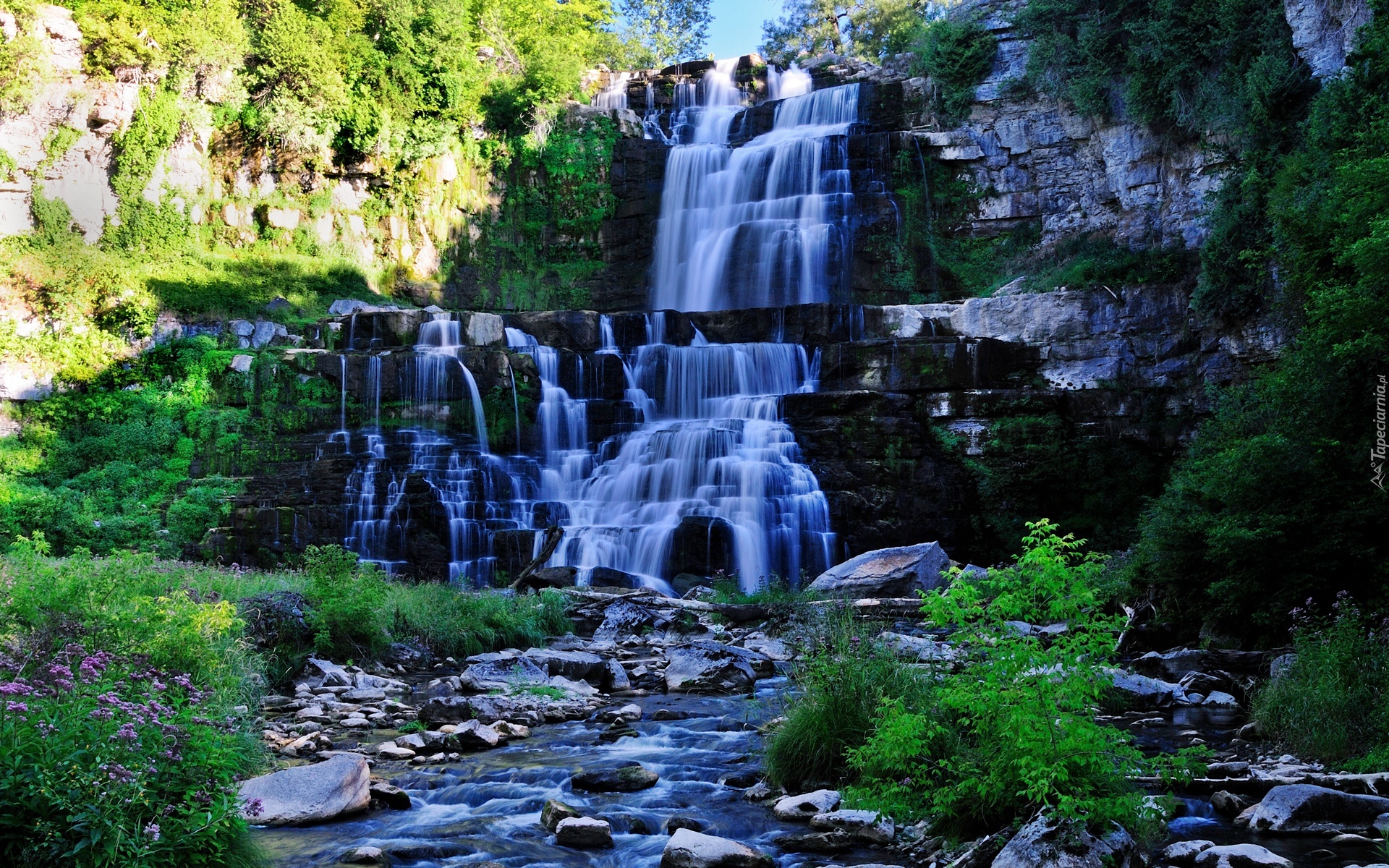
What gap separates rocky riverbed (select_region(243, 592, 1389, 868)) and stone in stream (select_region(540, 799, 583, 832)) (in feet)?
0.06

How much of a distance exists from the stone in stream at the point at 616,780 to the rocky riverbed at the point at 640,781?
1cm

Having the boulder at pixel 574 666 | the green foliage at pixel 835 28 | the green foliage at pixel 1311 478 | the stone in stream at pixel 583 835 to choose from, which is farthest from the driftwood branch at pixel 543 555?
the green foliage at pixel 835 28

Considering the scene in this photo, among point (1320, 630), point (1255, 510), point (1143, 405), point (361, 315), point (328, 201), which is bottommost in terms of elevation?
point (1320, 630)

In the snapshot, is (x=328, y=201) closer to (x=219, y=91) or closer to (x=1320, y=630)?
(x=219, y=91)

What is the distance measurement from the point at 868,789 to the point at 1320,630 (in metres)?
5.10

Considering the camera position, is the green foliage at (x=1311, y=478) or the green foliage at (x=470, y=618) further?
the green foliage at (x=470, y=618)

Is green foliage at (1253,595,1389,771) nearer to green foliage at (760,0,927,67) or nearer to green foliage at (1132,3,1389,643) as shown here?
green foliage at (1132,3,1389,643)

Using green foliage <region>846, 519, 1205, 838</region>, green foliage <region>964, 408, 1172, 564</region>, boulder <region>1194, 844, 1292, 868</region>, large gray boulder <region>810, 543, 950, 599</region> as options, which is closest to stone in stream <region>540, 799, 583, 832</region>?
green foliage <region>846, 519, 1205, 838</region>

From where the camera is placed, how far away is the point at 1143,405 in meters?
23.2

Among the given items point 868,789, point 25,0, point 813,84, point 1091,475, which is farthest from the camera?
point 813,84

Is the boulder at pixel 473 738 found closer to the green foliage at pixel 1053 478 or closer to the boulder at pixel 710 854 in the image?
the boulder at pixel 710 854

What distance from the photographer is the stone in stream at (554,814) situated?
20.6 ft

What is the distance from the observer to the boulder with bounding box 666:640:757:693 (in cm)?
1091

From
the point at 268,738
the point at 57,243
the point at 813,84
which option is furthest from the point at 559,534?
the point at 813,84
